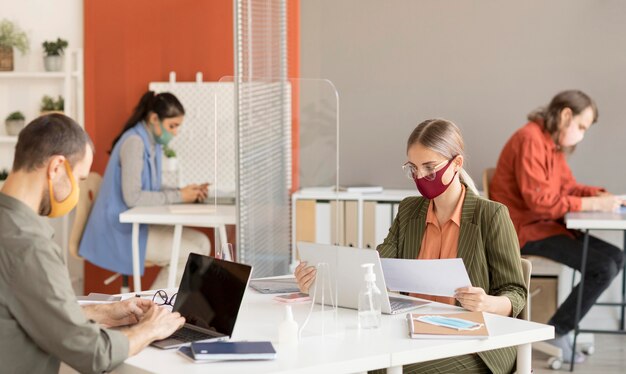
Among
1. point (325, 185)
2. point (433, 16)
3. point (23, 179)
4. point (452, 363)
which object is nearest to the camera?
point (23, 179)

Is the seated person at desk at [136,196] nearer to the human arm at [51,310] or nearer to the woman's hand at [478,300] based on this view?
the woman's hand at [478,300]

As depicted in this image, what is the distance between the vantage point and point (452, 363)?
2738 millimetres

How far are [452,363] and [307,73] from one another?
11.7 ft

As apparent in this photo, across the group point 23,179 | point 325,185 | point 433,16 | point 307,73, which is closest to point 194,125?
point 307,73

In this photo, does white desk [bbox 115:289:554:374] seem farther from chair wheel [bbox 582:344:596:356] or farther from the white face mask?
chair wheel [bbox 582:344:596:356]

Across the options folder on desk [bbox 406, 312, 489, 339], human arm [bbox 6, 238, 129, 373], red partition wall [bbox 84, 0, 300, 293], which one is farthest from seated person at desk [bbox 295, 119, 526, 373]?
red partition wall [bbox 84, 0, 300, 293]

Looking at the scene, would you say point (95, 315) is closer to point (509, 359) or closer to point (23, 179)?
point (23, 179)

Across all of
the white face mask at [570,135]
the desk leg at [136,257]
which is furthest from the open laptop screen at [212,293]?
the white face mask at [570,135]

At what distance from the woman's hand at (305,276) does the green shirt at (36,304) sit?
0.81 meters

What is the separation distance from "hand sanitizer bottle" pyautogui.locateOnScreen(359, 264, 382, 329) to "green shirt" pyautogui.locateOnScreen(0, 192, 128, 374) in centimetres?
74

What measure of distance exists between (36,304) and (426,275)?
117cm

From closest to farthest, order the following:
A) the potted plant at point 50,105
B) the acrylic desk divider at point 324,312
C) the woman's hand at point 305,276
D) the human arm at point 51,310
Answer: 1. the human arm at point 51,310
2. the acrylic desk divider at point 324,312
3. the woman's hand at point 305,276
4. the potted plant at point 50,105

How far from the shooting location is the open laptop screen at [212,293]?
245 cm

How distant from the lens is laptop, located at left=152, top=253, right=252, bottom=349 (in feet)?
8.02
